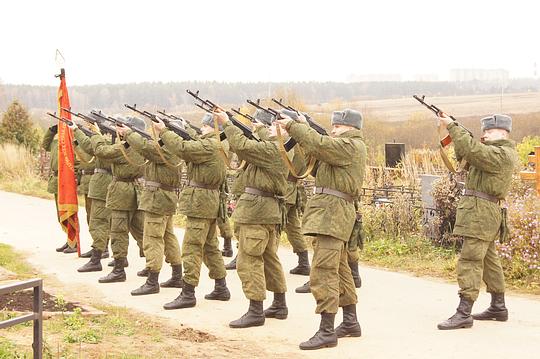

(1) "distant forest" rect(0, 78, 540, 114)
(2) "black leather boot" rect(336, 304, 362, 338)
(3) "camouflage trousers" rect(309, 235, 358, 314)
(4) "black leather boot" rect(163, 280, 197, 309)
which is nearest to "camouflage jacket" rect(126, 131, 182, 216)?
(4) "black leather boot" rect(163, 280, 197, 309)

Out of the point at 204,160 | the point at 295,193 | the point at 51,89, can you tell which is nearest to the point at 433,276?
the point at 295,193

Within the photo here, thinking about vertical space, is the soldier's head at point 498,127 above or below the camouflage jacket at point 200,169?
above

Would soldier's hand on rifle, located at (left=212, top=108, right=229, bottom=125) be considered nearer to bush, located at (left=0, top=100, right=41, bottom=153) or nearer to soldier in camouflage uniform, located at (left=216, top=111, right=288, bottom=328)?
soldier in camouflage uniform, located at (left=216, top=111, right=288, bottom=328)

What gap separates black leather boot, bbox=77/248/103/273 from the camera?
39.6 feet

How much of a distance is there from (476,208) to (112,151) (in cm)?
449

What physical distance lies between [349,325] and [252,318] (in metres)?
0.95

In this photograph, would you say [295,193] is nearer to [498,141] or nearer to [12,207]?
[498,141]

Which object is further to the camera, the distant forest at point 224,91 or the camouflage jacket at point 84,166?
the distant forest at point 224,91

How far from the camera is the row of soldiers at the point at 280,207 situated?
8086 mm

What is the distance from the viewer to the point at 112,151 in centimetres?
1128

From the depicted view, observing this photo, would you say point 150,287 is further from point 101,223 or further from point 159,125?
point 101,223

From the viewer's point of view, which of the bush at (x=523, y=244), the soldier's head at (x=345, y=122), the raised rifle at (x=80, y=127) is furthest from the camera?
the raised rifle at (x=80, y=127)

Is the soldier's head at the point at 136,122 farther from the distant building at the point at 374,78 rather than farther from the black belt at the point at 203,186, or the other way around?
the distant building at the point at 374,78

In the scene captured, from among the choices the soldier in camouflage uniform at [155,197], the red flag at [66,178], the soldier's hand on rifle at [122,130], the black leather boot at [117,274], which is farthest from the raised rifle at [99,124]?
the black leather boot at [117,274]
